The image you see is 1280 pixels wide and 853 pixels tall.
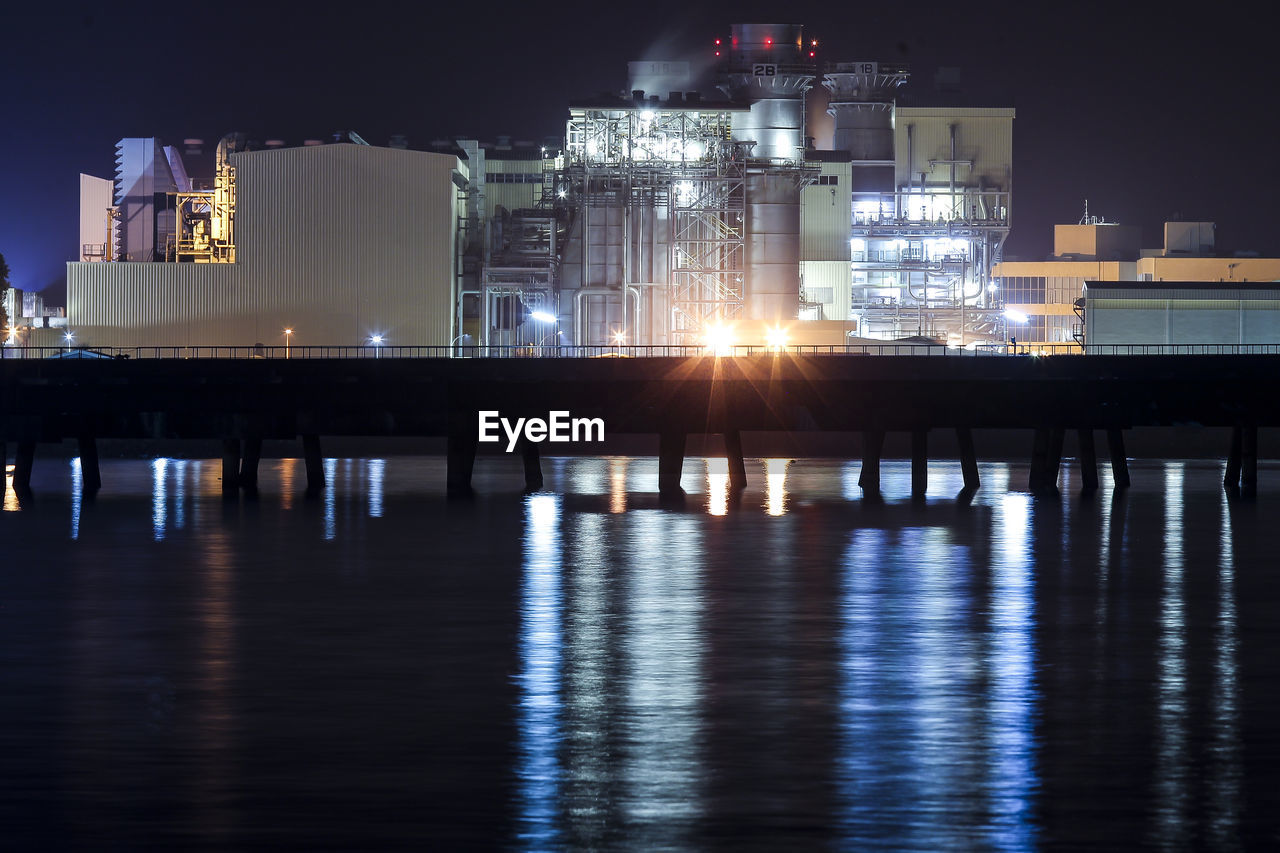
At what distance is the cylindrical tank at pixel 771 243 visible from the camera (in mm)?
90938

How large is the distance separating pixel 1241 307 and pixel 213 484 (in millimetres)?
57955

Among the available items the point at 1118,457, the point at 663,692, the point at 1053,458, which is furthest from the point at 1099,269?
the point at 663,692

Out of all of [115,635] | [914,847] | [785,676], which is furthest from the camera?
[115,635]

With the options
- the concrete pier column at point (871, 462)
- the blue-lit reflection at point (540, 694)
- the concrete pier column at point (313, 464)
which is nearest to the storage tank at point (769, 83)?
the concrete pier column at point (871, 462)

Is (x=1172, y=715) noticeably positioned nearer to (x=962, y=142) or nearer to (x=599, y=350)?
(x=599, y=350)

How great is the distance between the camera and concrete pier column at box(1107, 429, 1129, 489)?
5928 centimetres

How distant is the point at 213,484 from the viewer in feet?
211

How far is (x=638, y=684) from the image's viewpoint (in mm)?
22984

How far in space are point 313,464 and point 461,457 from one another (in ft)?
33.0

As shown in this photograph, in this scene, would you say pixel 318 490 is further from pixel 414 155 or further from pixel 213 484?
pixel 414 155

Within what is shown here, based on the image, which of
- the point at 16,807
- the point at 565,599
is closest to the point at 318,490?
the point at 565,599

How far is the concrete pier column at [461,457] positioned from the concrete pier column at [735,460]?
929cm

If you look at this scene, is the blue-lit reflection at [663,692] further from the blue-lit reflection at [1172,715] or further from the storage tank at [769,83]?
the storage tank at [769,83]

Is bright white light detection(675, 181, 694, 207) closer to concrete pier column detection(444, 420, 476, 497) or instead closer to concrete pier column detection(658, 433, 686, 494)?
concrete pier column detection(658, 433, 686, 494)
